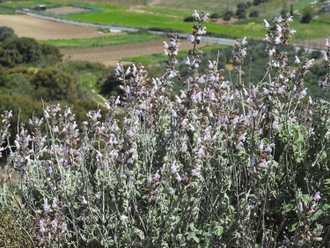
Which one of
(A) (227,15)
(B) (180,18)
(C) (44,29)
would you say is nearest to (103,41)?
(C) (44,29)

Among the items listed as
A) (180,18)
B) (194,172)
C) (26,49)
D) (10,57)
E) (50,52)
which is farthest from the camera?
(180,18)

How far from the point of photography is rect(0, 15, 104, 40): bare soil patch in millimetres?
57397

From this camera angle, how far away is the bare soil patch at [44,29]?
57.4 m

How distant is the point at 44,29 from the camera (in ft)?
203

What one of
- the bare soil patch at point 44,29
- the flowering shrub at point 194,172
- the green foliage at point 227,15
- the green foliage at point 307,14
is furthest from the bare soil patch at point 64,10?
the flowering shrub at point 194,172

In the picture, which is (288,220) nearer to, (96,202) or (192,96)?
(192,96)

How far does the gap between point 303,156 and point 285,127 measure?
28 cm

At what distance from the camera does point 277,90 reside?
214 centimetres

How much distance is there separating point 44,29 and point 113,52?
18837mm

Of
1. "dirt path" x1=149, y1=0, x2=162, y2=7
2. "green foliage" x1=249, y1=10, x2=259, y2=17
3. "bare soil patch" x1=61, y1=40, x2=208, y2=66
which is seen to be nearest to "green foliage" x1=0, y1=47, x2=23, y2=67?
"bare soil patch" x1=61, y1=40, x2=208, y2=66

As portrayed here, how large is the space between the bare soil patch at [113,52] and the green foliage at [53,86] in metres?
20.1

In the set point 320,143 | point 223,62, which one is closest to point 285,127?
point 320,143

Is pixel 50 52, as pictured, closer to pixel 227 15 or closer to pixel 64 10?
pixel 227 15

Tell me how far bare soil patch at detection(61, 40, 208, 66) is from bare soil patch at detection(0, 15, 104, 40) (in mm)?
10731
